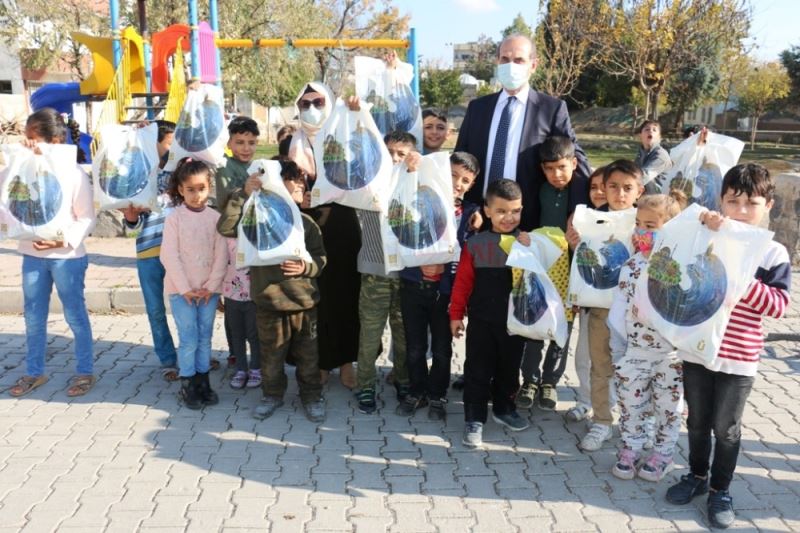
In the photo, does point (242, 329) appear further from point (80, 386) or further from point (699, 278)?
point (699, 278)

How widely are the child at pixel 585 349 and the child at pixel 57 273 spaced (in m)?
3.12

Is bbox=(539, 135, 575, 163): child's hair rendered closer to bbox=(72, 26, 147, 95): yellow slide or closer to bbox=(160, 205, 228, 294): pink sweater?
bbox=(160, 205, 228, 294): pink sweater

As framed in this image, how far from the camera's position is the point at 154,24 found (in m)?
18.5

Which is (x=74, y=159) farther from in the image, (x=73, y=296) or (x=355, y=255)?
(x=355, y=255)

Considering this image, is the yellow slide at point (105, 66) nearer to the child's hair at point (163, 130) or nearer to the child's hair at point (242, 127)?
the child's hair at point (163, 130)

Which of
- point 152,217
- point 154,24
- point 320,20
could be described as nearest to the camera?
point 152,217

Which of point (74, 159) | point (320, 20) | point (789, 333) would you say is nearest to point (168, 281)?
point (74, 159)

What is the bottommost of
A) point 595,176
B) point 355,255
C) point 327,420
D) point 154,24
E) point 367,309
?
point 327,420

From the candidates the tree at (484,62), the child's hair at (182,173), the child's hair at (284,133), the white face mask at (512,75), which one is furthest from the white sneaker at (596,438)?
the tree at (484,62)

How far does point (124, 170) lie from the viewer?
423 centimetres

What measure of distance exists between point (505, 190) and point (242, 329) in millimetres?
2095

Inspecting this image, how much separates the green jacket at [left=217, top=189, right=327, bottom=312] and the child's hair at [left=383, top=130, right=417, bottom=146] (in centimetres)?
66

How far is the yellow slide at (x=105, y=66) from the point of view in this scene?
9.95 meters

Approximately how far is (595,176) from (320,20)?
818 inches
